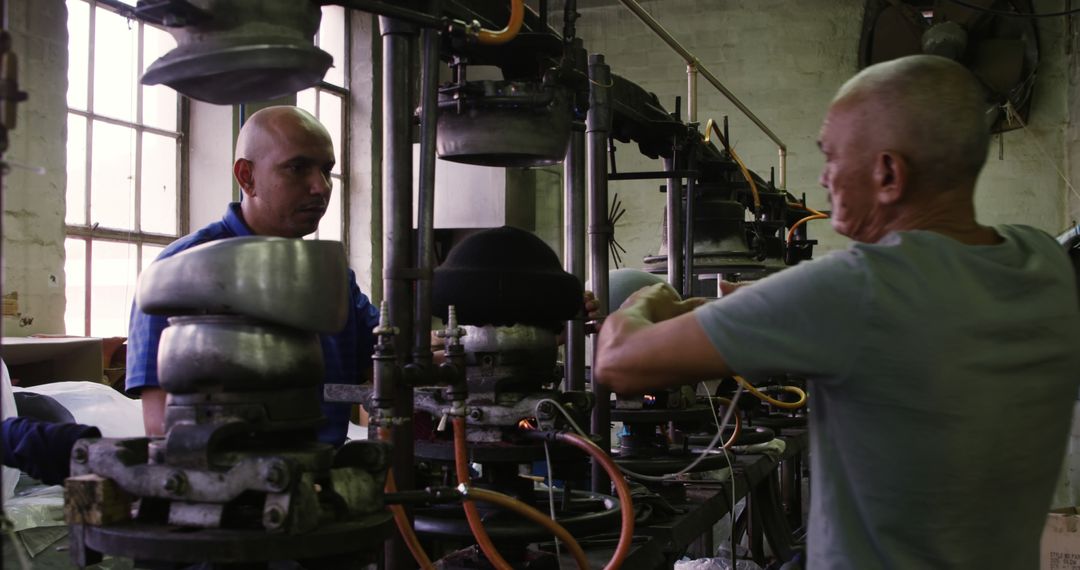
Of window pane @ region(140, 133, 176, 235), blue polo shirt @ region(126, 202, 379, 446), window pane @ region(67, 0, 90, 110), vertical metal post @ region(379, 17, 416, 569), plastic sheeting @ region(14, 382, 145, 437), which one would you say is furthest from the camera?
window pane @ region(140, 133, 176, 235)

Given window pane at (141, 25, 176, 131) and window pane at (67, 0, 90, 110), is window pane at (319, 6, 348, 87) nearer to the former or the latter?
window pane at (141, 25, 176, 131)

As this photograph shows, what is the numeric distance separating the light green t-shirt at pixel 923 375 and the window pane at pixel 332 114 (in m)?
6.43

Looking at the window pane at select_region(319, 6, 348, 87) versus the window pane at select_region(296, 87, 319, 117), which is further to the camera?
the window pane at select_region(319, 6, 348, 87)

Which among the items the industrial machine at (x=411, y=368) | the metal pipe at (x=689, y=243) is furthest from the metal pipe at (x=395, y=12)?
the metal pipe at (x=689, y=243)

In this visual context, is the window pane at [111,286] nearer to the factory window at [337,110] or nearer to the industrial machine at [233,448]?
the factory window at [337,110]

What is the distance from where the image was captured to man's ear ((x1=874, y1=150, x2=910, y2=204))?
1.27 metres

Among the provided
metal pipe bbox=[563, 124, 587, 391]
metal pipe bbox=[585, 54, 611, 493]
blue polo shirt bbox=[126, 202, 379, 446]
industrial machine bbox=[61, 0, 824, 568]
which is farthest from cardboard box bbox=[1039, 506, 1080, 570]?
blue polo shirt bbox=[126, 202, 379, 446]

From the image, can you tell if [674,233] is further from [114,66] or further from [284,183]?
[114,66]

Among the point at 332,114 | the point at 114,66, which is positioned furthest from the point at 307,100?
the point at 114,66

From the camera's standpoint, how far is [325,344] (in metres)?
2.13

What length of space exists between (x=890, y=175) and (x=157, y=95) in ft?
18.0

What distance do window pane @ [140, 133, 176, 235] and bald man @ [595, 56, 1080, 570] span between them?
5.08 metres

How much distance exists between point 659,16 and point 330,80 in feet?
10.2

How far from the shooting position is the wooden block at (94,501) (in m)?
1.08
